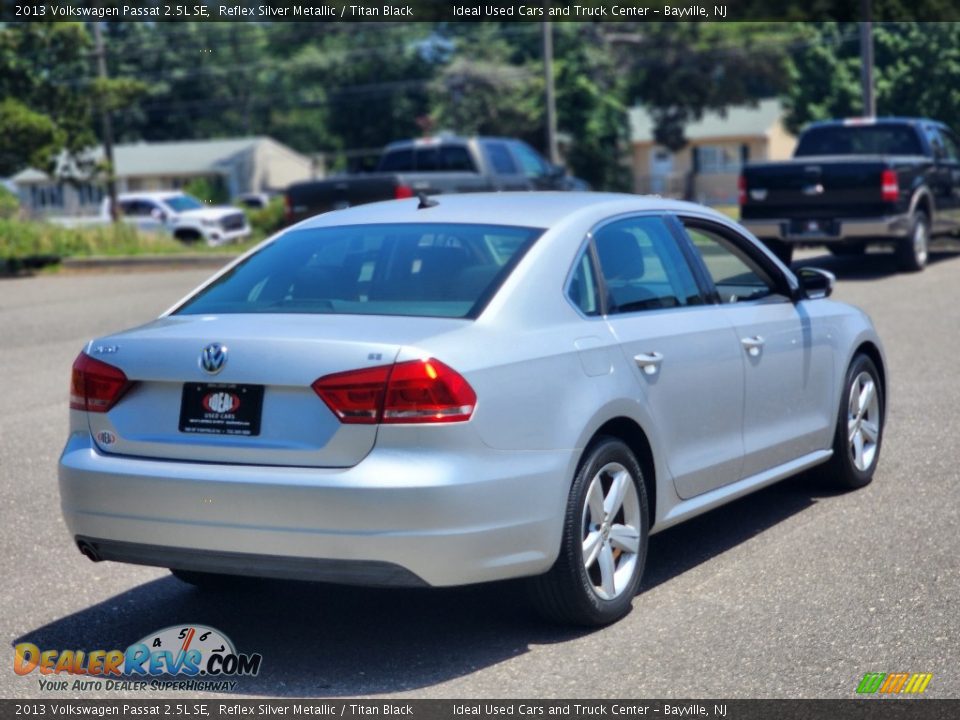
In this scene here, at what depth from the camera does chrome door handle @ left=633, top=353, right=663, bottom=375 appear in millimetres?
5840

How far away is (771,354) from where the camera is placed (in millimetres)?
6934

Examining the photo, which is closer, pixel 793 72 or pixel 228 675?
pixel 228 675

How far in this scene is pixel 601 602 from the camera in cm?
554

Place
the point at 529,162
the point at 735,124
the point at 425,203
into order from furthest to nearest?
the point at 735,124 < the point at 529,162 < the point at 425,203

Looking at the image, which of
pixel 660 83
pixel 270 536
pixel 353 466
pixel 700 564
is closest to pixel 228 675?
pixel 270 536

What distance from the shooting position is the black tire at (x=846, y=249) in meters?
20.5

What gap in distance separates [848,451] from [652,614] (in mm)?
2402

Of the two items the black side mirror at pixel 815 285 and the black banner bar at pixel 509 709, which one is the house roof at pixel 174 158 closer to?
the black side mirror at pixel 815 285

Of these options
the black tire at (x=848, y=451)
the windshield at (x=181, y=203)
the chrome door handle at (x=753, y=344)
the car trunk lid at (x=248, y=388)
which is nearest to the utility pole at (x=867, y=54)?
the windshield at (x=181, y=203)

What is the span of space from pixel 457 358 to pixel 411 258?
941 mm

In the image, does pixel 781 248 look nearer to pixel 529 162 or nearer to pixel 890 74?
pixel 529 162

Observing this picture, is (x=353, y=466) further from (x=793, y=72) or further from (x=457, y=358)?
(x=793, y=72)

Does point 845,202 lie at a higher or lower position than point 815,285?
lower

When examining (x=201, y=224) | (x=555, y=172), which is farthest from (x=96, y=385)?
(x=201, y=224)
